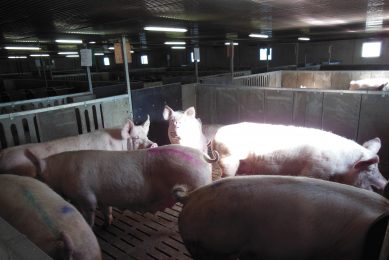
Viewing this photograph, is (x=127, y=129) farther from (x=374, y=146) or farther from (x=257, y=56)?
(x=257, y=56)

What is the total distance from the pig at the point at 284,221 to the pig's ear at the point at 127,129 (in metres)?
2.10

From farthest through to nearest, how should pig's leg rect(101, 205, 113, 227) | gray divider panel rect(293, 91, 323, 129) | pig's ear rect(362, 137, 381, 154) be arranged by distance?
gray divider panel rect(293, 91, 323, 129)
pig's leg rect(101, 205, 113, 227)
pig's ear rect(362, 137, 381, 154)

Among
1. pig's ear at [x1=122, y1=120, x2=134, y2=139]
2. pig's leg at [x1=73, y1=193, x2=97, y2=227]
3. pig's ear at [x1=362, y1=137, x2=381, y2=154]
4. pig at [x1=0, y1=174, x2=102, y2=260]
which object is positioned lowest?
pig's leg at [x1=73, y1=193, x2=97, y2=227]

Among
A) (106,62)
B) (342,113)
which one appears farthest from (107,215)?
(106,62)

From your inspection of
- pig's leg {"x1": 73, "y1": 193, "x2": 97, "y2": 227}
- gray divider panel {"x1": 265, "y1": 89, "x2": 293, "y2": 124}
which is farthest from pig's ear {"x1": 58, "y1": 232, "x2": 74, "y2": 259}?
gray divider panel {"x1": 265, "y1": 89, "x2": 293, "y2": 124}

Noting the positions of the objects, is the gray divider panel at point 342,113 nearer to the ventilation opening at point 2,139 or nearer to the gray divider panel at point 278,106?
the gray divider panel at point 278,106

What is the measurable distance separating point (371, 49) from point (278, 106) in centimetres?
1579

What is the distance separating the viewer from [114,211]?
3.57 meters

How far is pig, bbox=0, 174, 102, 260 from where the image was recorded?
5.77 ft

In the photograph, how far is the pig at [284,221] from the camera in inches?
60.1

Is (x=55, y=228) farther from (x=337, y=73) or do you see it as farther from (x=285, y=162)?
(x=337, y=73)

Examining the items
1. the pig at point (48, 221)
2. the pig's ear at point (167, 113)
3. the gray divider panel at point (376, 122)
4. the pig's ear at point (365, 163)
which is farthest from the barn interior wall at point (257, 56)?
the pig at point (48, 221)

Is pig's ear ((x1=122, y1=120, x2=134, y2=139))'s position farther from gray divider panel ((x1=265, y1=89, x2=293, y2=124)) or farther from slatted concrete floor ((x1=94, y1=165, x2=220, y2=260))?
gray divider panel ((x1=265, y1=89, x2=293, y2=124))

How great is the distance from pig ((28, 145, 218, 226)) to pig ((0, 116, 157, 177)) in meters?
0.29
